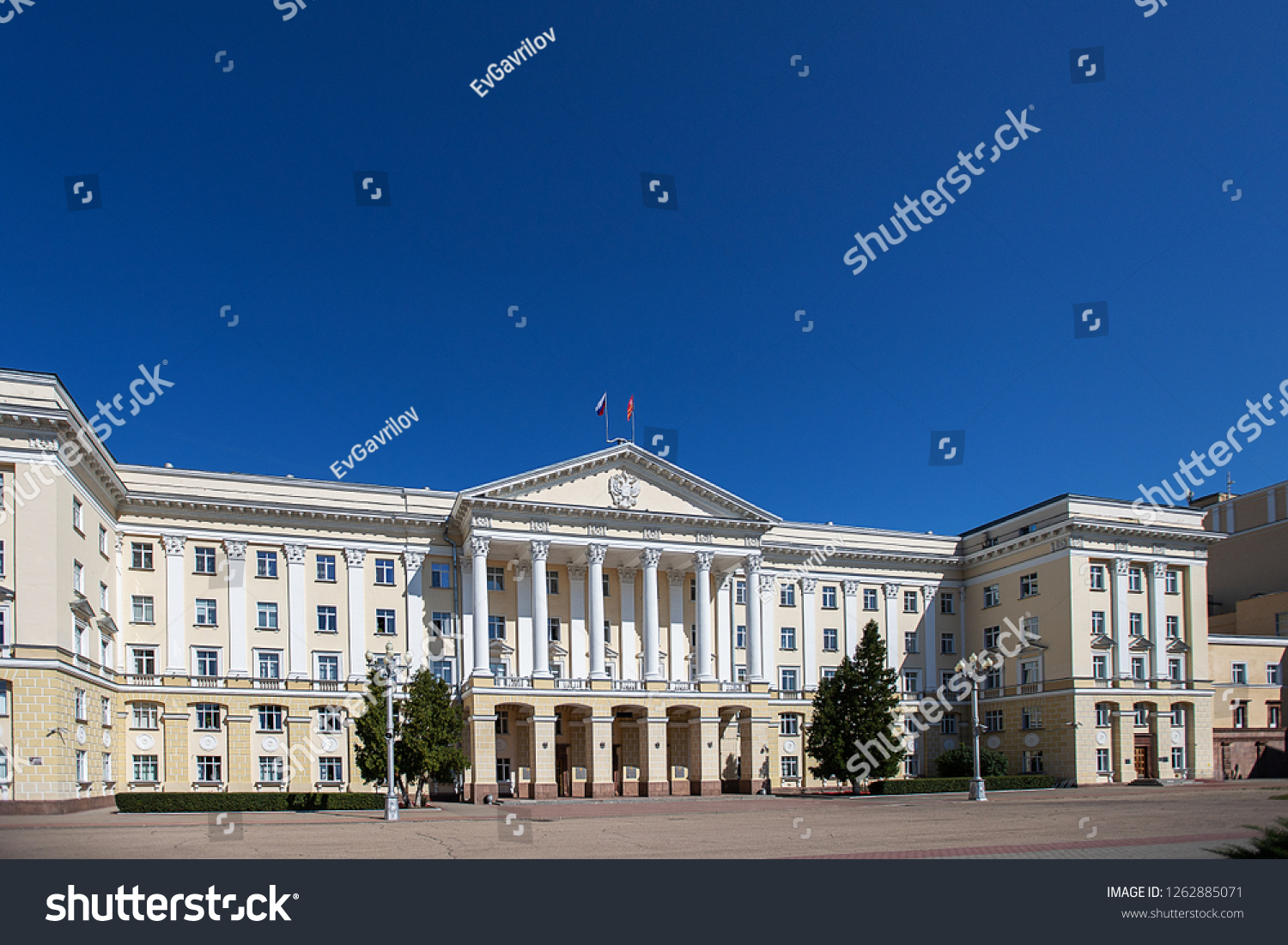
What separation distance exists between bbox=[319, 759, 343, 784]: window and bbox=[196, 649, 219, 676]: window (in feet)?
22.4

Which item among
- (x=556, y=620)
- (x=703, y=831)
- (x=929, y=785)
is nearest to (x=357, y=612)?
(x=556, y=620)

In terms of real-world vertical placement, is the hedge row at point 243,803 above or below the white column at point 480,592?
below

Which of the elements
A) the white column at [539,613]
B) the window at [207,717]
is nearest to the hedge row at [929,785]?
the white column at [539,613]

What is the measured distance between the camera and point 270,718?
54.1 meters

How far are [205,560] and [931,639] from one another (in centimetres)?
4395

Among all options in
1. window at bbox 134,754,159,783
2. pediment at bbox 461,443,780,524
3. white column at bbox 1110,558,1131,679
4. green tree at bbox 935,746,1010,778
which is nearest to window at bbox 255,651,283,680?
window at bbox 134,754,159,783

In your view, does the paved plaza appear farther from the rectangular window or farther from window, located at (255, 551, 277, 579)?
window, located at (255, 551, 277, 579)

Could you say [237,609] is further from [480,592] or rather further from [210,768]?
[480,592]

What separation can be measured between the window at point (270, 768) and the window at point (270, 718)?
1.32m

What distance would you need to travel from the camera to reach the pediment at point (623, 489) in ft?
186

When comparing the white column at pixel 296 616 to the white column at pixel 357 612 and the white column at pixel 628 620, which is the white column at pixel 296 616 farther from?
the white column at pixel 628 620

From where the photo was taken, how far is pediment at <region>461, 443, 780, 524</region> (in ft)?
186

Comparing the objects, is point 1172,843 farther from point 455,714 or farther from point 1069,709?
point 1069,709
